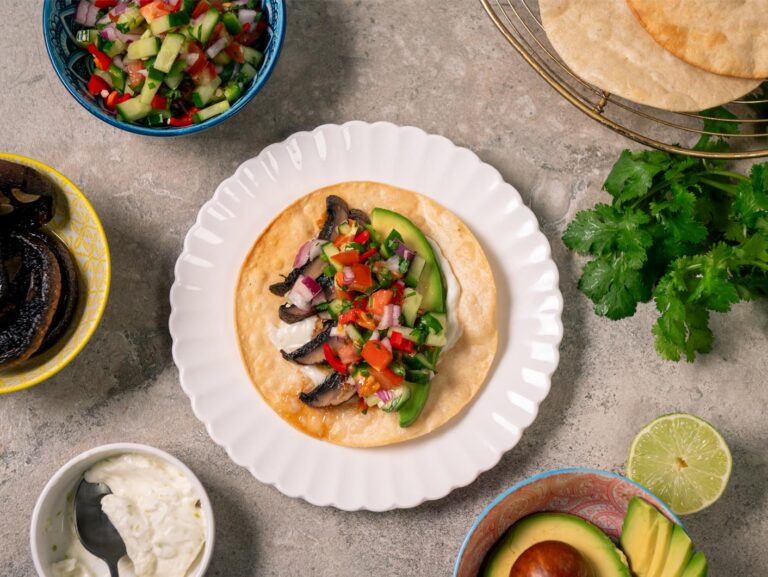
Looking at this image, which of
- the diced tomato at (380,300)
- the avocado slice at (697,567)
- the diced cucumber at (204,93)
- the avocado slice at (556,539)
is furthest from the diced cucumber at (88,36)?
the avocado slice at (697,567)

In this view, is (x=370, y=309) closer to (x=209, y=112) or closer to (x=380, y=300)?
(x=380, y=300)

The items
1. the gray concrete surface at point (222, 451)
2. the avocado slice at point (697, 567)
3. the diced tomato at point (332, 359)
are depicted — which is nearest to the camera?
the avocado slice at point (697, 567)

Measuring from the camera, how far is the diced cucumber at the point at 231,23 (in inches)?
127

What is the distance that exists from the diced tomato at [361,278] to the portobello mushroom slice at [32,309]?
1216 millimetres

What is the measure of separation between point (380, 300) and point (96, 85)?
159 centimetres

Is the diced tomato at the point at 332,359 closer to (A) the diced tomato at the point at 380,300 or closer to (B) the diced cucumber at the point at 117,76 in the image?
(A) the diced tomato at the point at 380,300

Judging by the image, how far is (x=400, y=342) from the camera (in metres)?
3.04

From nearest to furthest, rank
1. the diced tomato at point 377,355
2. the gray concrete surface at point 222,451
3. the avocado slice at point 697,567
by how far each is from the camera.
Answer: the avocado slice at point 697,567 → the diced tomato at point 377,355 → the gray concrete surface at point 222,451

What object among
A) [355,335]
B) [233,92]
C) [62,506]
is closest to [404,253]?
[355,335]

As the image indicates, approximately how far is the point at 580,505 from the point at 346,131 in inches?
78.2

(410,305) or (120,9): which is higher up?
(120,9)

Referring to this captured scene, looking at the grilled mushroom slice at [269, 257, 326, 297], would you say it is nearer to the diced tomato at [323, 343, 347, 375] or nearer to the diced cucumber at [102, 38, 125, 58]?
the diced tomato at [323, 343, 347, 375]

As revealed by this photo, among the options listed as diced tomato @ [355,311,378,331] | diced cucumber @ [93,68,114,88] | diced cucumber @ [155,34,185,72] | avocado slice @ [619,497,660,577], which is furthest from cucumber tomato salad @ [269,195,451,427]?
diced cucumber @ [93,68,114,88]

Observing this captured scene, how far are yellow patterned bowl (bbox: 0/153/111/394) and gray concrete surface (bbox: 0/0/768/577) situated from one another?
1.13 feet
